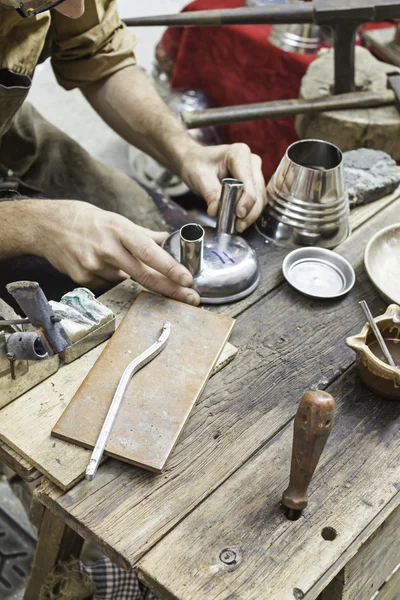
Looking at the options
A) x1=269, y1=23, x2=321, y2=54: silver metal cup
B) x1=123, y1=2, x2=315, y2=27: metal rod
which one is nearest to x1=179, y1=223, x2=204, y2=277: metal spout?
x1=123, y1=2, x2=315, y2=27: metal rod

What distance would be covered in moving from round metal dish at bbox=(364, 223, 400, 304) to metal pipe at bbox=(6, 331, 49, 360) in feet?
2.58

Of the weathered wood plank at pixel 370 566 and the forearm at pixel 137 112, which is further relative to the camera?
the forearm at pixel 137 112

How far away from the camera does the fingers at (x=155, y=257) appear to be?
139 centimetres

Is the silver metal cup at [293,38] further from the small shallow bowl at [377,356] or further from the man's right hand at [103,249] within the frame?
the small shallow bowl at [377,356]

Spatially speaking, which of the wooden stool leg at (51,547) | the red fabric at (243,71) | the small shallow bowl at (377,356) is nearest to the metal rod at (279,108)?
the red fabric at (243,71)

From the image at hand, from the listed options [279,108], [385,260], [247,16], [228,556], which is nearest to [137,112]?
[279,108]

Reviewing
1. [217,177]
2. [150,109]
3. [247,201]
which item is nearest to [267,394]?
[247,201]

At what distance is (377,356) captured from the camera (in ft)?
4.38

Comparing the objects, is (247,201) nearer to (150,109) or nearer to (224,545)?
(150,109)

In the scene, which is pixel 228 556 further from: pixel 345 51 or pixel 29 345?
pixel 345 51

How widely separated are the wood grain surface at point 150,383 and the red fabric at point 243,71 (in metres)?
1.66

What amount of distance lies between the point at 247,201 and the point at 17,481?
4.07 feet

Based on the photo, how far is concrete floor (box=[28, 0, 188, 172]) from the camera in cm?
402

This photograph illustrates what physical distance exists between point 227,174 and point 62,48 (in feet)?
2.25
